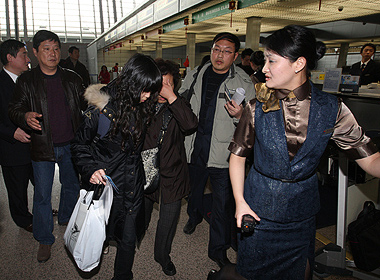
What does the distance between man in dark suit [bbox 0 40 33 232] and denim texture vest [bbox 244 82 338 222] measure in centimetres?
205

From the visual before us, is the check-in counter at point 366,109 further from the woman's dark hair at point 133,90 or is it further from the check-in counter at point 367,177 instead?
the woman's dark hair at point 133,90

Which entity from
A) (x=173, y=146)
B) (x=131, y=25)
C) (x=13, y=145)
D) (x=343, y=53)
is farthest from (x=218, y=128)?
(x=343, y=53)

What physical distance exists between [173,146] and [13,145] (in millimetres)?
1633

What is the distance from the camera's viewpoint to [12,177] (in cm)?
→ 269

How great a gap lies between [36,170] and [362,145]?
2388 mm

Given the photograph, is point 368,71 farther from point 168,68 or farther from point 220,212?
point 168,68

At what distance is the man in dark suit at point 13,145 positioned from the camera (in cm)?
250

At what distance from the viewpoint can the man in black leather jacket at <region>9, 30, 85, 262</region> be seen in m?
2.26

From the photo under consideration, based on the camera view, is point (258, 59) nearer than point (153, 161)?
No

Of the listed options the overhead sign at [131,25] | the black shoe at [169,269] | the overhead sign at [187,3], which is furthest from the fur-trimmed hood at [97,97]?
the overhead sign at [131,25]

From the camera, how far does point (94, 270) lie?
2264 mm

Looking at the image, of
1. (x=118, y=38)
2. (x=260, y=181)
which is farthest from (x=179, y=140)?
(x=118, y=38)

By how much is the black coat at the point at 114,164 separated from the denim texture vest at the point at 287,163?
31.1 inches

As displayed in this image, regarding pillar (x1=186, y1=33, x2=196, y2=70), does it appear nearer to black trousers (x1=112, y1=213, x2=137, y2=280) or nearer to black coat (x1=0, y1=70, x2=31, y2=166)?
black coat (x1=0, y1=70, x2=31, y2=166)
